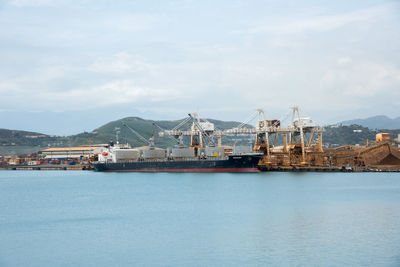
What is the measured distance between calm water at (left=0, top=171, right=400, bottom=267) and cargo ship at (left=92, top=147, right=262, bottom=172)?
26.9 metres

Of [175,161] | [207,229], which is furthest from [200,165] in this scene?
[207,229]

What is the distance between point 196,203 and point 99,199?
30.4 feet

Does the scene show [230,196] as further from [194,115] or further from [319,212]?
[194,115]

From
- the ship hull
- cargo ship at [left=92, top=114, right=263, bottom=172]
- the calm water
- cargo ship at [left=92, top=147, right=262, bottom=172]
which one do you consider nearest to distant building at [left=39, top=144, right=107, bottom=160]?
cargo ship at [left=92, top=114, right=263, bottom=172]

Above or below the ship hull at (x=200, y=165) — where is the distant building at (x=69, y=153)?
above

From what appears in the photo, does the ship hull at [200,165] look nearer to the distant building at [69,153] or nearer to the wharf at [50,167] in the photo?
the wharf at [50,167]

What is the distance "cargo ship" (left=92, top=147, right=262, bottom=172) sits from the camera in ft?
237

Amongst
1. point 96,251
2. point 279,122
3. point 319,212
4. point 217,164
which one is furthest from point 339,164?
point 96,251

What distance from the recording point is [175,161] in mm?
78312

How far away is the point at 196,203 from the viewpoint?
38750 mm

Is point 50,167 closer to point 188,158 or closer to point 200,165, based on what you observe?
point 188,158

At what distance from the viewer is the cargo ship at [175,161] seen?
72.2 metres

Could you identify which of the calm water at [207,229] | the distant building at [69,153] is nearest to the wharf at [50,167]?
the distant building at [69,153]

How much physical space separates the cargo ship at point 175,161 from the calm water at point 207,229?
88.4ft
